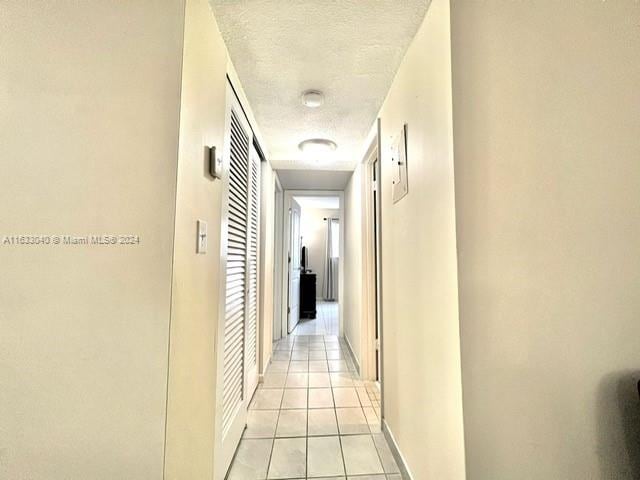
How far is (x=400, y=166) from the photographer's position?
1568 mm

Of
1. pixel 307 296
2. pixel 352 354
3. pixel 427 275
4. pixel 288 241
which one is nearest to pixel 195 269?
pixel 427 275

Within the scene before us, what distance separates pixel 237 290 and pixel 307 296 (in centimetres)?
385

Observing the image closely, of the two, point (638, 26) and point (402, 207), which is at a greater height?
point (638, 26)

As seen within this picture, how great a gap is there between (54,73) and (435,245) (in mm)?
1476

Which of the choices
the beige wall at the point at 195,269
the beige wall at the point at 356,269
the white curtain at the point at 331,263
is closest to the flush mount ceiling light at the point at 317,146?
the beige wall at the point at 356,269

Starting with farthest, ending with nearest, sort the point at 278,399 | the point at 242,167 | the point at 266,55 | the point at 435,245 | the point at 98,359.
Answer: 1. the point at 278,399
2. the point at 242,167
3. the point at 266,55
4. the point at 435,245
5. the point at 98,359

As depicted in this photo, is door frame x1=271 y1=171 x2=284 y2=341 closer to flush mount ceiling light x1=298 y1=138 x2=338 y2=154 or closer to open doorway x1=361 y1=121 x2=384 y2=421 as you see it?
flush mount ceiling light x1=298 y1=138 x2=338 y2=154

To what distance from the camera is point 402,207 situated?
5.10 feet

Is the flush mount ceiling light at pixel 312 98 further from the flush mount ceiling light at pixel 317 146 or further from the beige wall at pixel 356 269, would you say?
the beige wall at pixel 356 269

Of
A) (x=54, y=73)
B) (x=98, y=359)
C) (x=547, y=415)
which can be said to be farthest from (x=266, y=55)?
(x=547, y=415)

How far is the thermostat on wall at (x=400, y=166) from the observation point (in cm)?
149

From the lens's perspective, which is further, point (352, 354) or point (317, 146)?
point (352, 354)

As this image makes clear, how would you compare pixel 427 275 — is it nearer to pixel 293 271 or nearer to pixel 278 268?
pixel 278 268

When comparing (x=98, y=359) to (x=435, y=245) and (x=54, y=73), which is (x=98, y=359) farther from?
(x=435, y=245)
